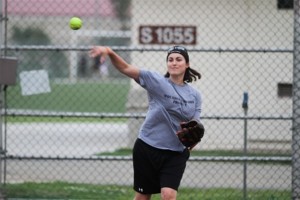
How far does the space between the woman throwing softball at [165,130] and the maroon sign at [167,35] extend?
19.0ft

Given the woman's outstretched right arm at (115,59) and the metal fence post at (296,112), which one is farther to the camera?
the metal fence post at (296,112)

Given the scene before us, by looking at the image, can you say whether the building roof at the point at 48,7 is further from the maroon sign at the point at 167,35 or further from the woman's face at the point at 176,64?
the woman's face at the point at 176,64

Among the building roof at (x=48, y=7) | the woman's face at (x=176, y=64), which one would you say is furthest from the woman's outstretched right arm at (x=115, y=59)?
the building roof at (x=48, y=7)

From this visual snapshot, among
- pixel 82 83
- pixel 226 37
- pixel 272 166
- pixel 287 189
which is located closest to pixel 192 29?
pixel 226 37

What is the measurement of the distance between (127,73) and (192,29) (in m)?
6.31

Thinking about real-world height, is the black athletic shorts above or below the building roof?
below

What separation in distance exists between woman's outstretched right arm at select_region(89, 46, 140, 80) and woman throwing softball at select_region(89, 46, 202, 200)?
0.43 ft

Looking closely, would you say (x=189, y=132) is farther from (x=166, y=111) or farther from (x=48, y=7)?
(x=48, y=7)

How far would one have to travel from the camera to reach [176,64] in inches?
300

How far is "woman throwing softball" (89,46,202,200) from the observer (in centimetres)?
755

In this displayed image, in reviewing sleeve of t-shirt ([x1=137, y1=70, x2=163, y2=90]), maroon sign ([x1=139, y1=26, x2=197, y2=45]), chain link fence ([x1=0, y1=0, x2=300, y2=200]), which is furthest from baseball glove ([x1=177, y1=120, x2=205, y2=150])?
maroon sign ([x1=139, y1=26, x2=197, y2=45])

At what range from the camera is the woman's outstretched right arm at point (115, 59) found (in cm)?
688

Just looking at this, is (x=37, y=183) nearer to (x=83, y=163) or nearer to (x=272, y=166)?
(x=83, y=163)

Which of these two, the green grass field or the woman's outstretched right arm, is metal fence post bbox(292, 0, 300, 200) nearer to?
the green grass field
